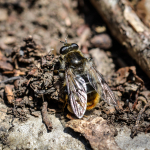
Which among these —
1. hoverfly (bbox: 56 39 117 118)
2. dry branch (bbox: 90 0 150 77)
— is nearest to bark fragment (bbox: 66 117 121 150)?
hoverfly (bbox: 56 39 117 118)

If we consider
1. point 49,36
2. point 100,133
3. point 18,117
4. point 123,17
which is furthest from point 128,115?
point 49,36

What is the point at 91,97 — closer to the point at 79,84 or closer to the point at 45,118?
the point at 79,84

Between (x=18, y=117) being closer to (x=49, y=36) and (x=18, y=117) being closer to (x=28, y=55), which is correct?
(x=28, y=55)

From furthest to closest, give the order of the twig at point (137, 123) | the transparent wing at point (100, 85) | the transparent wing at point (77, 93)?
the transparent wing at point (100, 85) < the twig at point (137, 123) < the transparent wing at point (77, 93)

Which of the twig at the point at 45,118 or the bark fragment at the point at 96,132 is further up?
the twig at the point at 45,118

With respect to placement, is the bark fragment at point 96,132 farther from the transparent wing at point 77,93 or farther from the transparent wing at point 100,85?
the transparent wing at point 100,85

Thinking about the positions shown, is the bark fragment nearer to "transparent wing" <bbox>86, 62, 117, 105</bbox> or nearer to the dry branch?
"transparent wing" <bbox>86, 62, 117, 105</bbox>

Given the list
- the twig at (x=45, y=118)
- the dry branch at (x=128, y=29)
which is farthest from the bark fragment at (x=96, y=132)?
the dry branch at (x=128, y=29)
